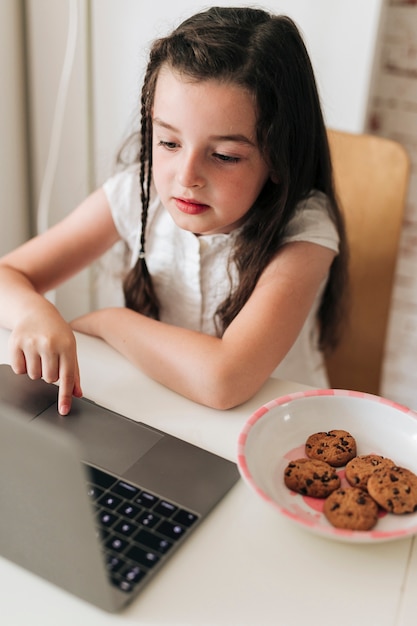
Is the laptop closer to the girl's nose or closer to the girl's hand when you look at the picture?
the girl's hand

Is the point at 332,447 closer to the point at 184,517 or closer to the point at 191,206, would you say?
the point at 184,517

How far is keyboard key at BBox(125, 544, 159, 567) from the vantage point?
64cm

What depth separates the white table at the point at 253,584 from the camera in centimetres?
60

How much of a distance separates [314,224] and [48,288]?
44 cm

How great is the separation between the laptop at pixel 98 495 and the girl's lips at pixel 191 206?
1.05 feet

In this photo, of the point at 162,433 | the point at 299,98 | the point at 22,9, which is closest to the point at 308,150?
the point at 299,98

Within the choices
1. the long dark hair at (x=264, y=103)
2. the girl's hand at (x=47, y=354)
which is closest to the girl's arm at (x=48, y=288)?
the girl's hand at (x=47, y=354)

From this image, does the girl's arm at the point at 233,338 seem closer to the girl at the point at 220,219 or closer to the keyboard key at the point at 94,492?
the girl at the point at 220,219

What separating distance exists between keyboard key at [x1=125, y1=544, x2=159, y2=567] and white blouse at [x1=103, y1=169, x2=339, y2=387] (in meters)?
0.56

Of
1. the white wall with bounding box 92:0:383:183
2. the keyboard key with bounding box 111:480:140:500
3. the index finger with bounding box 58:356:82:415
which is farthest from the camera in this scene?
the white wall with bounding box 92:0:383:183

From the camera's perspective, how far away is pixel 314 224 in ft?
3.59

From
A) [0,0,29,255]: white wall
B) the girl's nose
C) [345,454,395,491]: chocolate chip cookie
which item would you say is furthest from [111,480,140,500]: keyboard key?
[0,0,29,255]: white wall

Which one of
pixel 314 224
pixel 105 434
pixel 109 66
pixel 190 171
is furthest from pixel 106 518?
pixel 109 66

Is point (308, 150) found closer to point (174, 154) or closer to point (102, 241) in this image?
point (174, 154)
